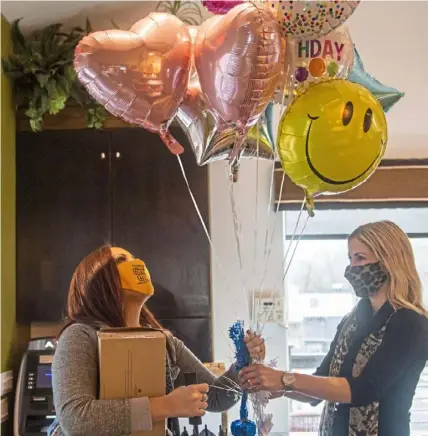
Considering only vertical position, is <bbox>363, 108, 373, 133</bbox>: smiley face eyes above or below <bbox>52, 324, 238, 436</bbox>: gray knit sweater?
above

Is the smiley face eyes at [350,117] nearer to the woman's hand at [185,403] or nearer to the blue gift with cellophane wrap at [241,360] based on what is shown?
the blue gift with cellophane wrap at [241,360]

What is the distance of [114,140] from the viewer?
309 cm

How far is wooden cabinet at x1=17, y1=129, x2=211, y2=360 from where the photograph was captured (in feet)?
9.81

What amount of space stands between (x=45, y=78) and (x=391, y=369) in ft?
6.79

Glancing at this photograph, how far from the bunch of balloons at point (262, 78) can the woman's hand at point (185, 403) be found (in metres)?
0.63

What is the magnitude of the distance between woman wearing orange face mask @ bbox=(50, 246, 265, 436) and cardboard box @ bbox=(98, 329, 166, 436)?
30mm

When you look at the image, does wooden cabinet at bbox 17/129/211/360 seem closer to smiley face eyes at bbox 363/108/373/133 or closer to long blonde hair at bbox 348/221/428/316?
long blonde hair at bbox 348/221/428/316

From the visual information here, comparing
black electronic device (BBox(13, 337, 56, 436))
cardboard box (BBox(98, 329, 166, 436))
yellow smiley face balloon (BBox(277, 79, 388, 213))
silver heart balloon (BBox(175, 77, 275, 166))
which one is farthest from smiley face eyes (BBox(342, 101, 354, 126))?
black electronic device (BBox(13, 337, 56, 436))

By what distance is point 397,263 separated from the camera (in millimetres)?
1934

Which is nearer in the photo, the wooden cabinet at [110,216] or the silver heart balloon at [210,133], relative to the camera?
the silver heart balloon at [210,133]

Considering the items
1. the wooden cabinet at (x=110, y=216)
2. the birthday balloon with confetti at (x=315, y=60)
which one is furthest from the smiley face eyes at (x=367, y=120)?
the wooden cabinet at (x=110, y=216)

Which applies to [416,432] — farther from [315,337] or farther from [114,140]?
[114,140]

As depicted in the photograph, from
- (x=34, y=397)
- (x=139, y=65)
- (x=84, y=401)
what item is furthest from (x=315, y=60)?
(x=34, y=397)

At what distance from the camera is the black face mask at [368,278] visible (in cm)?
195
